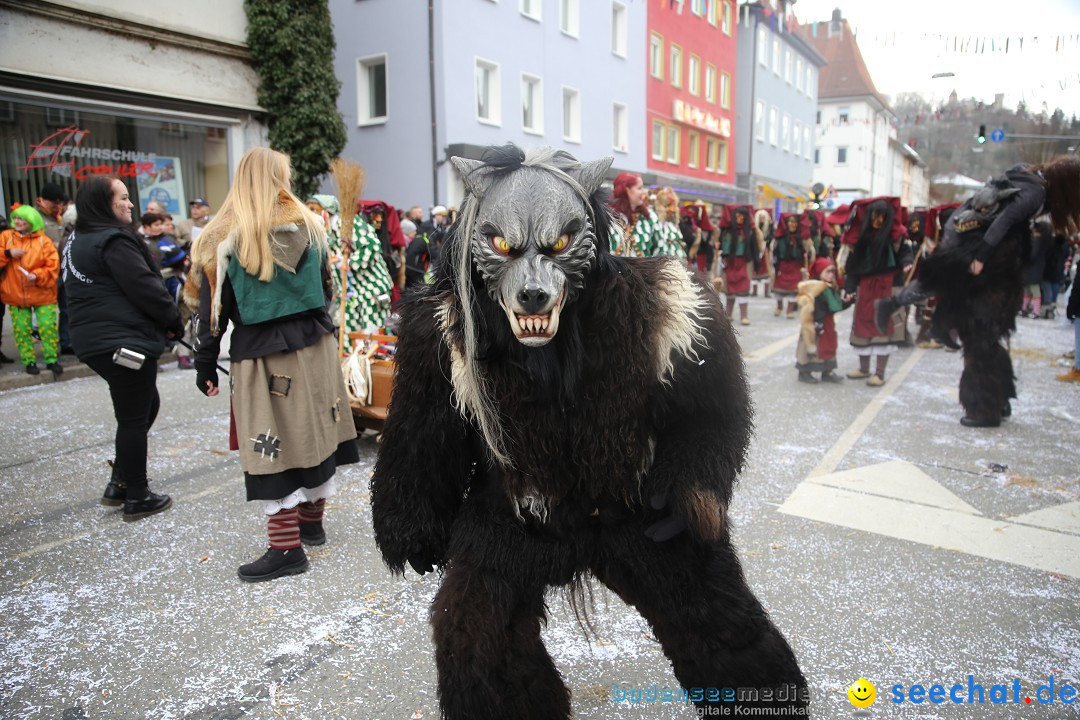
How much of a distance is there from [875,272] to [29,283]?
8889mm

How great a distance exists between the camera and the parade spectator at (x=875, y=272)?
7664 mm

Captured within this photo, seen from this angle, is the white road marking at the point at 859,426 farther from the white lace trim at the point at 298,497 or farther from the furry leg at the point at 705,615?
the furry leg at the point at 705,615

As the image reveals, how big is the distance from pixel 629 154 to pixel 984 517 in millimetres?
22159

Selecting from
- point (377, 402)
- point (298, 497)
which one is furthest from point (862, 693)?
point (377, 402)

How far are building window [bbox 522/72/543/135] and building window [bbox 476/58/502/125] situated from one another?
1.31 meters

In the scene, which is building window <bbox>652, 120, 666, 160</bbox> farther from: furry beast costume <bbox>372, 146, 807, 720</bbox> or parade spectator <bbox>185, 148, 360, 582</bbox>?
furry beast costume <bbox>372, 146, 807, 720</bbox>

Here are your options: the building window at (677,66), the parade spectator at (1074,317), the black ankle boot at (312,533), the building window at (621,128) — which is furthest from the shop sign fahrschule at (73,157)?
the building window at (677,66)

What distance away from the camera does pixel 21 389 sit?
24.9 feet

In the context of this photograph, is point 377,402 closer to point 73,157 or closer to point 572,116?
point 73,157

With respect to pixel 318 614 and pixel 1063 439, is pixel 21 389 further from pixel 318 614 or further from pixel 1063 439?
pixel 1063 439

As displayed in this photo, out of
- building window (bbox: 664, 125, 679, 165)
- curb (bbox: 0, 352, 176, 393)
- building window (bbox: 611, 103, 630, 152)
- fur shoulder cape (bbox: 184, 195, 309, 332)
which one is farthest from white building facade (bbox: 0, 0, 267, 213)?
building window (bbox: 664, 125, 679, 165)

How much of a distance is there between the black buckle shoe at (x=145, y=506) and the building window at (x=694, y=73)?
28111 mm

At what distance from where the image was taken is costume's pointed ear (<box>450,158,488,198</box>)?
1.72m

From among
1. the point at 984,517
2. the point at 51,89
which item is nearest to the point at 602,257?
the point at 984,517
